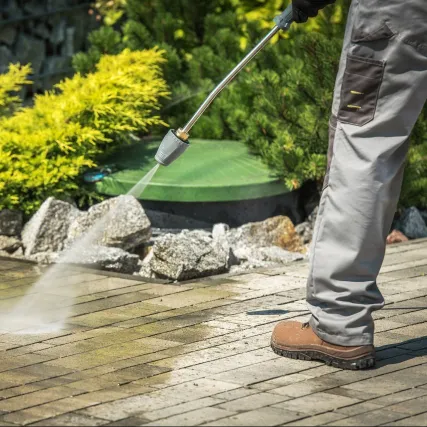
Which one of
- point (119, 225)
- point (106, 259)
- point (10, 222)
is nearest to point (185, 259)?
point (106, 259)

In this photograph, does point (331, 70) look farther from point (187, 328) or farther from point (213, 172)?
point (187, 328)

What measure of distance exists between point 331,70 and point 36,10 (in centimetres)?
296

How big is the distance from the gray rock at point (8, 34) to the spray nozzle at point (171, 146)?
4.32 metres

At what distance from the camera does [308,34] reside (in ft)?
24.0

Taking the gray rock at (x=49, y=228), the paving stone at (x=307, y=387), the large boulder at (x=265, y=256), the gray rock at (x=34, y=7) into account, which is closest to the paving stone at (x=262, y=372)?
the paving stone at (x=307, y=387)

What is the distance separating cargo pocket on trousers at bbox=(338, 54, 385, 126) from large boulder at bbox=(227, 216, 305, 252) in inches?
114

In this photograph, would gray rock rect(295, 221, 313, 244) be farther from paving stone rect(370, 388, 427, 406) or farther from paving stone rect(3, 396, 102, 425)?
paving stone rect(3, 396, 102, 425)

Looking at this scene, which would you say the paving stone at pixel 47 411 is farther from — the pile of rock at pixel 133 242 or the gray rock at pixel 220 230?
the gray rock at pixel 220 230

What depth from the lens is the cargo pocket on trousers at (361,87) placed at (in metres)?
4.14

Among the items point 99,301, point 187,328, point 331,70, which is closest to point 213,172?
point 331,70

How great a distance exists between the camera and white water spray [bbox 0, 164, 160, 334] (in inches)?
200

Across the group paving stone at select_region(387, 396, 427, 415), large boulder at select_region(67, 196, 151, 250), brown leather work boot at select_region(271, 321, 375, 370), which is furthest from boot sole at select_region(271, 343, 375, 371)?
large boulder at select_region(67, 196, 151, 250)

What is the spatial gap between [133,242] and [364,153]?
9.21 feet

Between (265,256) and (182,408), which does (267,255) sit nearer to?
(265,256)
